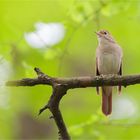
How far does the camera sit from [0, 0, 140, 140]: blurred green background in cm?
668

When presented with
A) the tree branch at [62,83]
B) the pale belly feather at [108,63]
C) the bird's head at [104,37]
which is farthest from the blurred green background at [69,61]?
the pale belly feather at [108,63]

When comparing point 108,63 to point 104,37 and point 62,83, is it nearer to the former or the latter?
point 104,37

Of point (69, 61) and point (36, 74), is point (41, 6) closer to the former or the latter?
point (69, 61)

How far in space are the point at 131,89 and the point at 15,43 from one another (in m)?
3.71

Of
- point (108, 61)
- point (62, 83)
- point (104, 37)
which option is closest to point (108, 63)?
point (108, 61)

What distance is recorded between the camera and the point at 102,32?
6547mm

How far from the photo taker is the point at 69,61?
38.5 ft

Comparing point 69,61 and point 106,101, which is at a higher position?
point 69,61

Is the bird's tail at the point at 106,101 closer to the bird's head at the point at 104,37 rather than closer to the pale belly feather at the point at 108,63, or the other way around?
the pale belly feather at the point at 108,63

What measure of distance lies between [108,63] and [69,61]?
557cm

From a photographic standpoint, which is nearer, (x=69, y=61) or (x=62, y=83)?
(x=62, y=83)

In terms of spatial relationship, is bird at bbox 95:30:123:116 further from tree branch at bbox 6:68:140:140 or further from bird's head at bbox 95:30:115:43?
tree branch at bbox 6:68:140:140

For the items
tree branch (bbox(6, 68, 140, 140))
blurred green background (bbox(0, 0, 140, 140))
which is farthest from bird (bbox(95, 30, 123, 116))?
tree branch (bbox(6, 68, 140, 140))

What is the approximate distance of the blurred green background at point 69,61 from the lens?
6680mm
